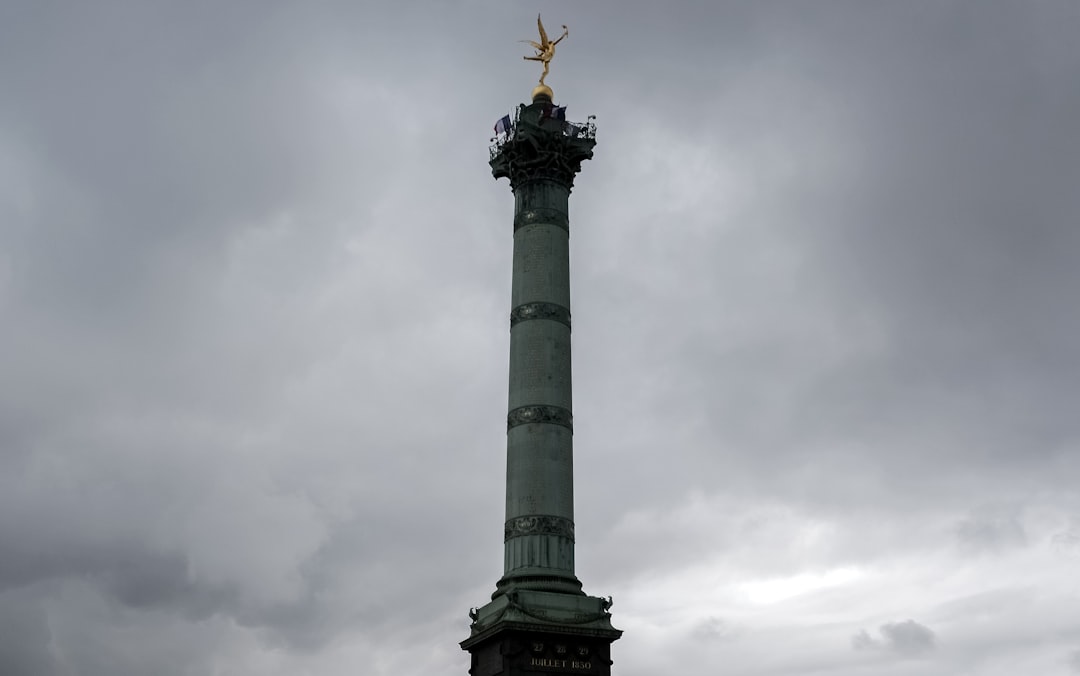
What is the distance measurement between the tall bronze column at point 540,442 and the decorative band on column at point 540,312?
0.04 metres

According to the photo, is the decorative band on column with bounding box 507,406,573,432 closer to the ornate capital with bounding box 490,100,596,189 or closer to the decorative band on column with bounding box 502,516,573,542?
the decorative band on column with bounding box 502,516,573,542

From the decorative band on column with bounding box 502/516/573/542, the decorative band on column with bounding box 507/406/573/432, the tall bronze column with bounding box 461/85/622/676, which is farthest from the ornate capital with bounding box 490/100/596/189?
the decorative band on column with bounding box 502/516/573/542

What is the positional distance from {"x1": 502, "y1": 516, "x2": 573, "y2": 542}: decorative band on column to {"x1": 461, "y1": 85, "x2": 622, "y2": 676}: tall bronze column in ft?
0.13

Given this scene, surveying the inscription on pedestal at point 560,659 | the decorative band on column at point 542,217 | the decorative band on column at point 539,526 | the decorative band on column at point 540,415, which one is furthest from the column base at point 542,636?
the decorative band on column at point 542,217

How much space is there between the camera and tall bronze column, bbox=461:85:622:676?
50.2m

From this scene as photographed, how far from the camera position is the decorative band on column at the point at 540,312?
5650cm

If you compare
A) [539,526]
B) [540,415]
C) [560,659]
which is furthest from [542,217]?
[560,659]

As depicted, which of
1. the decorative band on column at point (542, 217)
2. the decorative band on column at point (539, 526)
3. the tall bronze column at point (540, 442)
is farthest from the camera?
the decorative band on column at point (542, 217)

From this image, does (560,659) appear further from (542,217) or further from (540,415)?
(542,217)

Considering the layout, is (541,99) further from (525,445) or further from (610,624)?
(610,624)

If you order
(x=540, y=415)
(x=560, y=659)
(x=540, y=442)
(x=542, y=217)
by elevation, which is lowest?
(x=560, y=659)

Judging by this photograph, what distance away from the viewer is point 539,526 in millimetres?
52281

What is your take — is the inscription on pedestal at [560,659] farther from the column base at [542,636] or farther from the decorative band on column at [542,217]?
the decorative band on column at [542,217]

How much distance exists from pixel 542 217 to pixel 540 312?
192 inches
